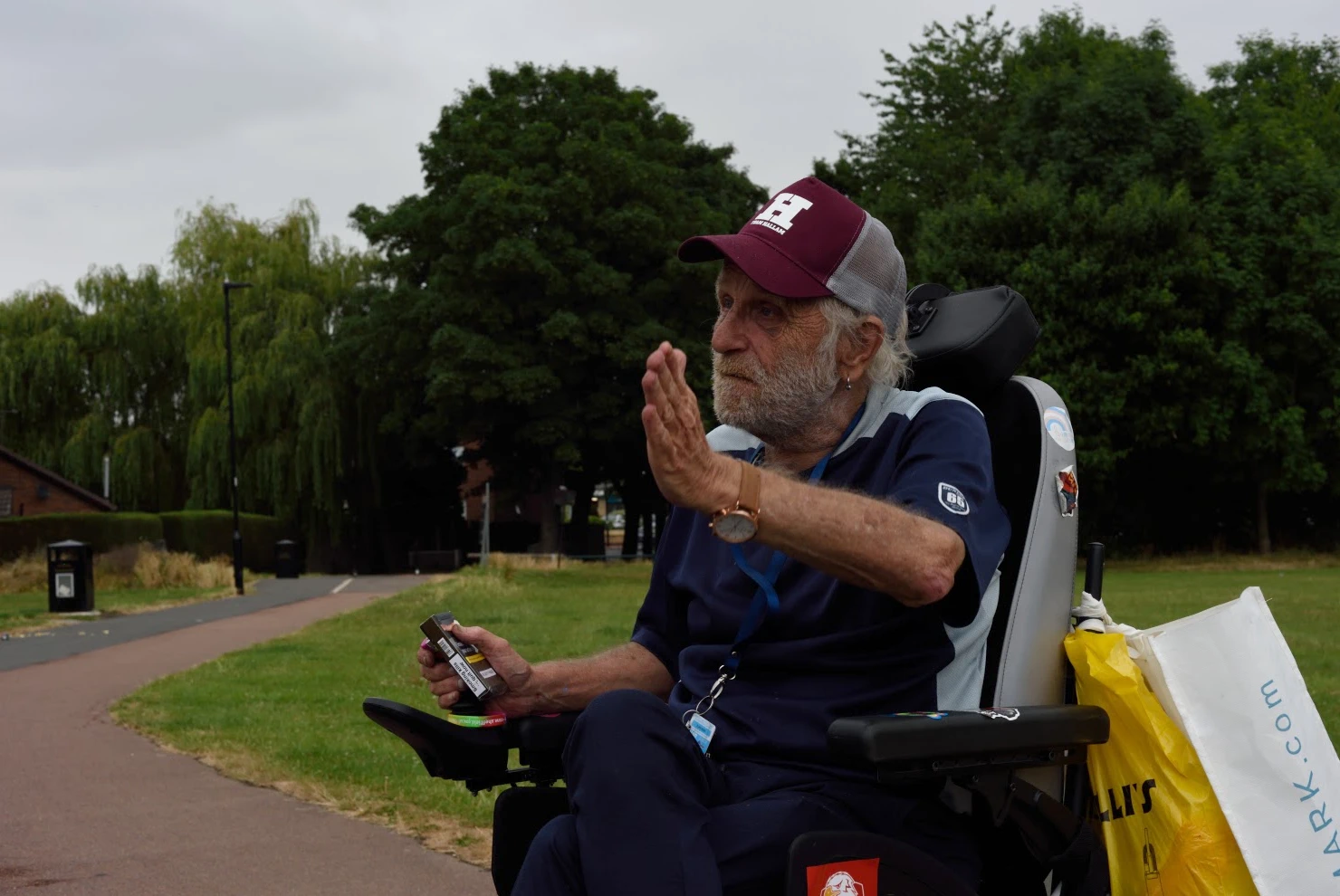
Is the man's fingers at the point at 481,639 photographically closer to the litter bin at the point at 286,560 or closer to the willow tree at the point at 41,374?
the litter bin at the point at 286,560

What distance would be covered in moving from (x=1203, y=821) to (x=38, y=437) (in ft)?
163

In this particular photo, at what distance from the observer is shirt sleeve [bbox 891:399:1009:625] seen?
2.47 m

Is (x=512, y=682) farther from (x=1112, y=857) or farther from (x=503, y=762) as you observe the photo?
(x=1112, y=857)

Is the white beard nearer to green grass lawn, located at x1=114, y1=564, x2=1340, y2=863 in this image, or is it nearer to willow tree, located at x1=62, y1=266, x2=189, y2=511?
green grass lawn, located at x1=114, y1=564, x2=1340, y2=863

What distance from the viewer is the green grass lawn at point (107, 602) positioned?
2345cm

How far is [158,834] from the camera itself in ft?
22.5

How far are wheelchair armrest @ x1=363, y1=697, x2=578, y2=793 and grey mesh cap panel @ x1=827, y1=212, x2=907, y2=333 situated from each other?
41.1 inches

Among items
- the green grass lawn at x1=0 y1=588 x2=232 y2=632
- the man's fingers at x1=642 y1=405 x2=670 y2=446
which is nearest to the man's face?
the man's fingers at x1=642 y1=405 x2=670 y2=446

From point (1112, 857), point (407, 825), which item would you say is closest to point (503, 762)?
point (1112, 857)

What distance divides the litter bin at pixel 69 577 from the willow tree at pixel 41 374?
75.5 ft

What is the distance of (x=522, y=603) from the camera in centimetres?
2548

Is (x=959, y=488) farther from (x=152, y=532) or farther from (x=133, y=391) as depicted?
(x=133, y=391)

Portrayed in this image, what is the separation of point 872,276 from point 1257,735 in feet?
3.54

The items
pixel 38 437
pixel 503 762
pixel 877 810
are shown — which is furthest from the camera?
pixel 38 437
